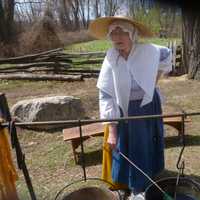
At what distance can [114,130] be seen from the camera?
3039 millimetres

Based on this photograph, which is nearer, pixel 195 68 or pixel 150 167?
pixel 150 167

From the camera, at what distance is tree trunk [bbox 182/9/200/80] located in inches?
324

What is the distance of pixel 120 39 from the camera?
2.83m

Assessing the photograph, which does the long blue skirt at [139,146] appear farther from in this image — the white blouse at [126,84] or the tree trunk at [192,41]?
the tree trunk at [192,41]

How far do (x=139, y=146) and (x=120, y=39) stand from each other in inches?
30.7

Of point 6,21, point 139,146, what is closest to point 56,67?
point 139,146

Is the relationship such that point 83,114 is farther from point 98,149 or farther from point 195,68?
point 195,68

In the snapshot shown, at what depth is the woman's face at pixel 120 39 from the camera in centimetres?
282

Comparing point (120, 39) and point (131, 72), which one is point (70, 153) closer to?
point (131, 72)

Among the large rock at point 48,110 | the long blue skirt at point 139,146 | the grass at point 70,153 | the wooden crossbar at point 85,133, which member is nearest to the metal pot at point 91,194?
the long blue skirt at point 139,146

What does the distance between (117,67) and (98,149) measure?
1996 millimetres

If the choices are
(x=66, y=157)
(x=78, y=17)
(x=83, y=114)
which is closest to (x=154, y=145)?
(x=66, y=157)

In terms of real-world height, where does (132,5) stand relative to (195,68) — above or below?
above

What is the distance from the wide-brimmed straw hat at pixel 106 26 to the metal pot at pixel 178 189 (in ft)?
3.47
